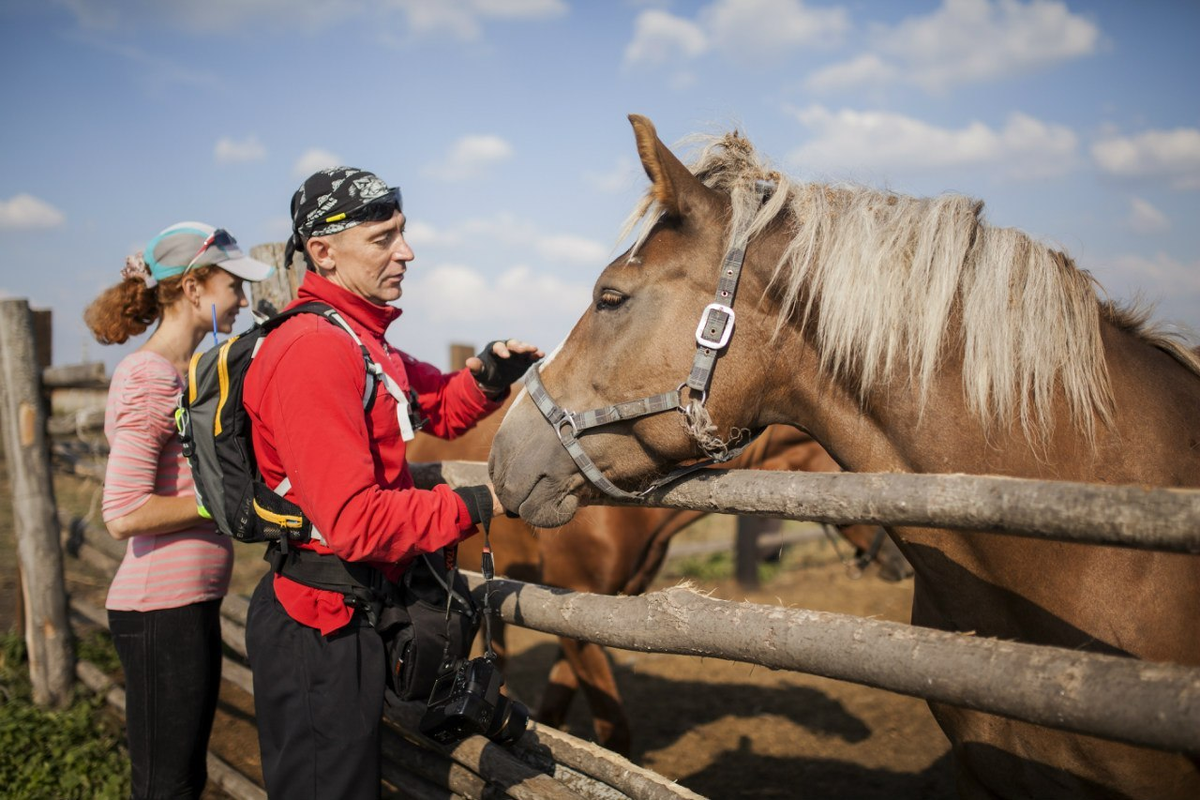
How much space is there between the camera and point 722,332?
215 cm

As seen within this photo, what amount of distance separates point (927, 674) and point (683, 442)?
0.87 meters

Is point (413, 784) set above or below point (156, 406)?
below

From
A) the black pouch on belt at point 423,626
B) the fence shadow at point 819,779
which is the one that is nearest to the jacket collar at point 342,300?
the black pouch on belt at point 423,626

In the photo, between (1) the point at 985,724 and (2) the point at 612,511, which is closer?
(1) the point at 985,724

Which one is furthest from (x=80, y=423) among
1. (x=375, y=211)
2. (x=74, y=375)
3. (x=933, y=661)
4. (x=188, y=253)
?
(x=933, y=661)

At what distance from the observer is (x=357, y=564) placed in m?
2.07

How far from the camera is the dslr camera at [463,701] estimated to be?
2104mm

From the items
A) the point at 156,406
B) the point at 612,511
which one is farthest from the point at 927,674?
the point at 612,511

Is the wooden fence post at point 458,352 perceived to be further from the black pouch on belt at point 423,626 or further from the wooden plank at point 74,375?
the black pouch on belt at point 423,626

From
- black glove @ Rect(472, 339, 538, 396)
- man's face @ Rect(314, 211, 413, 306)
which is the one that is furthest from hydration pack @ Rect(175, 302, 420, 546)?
black glove @ Rect(472, 339, 538, 396)

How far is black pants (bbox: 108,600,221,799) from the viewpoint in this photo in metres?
2.71

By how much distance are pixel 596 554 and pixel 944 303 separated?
10.1 feet

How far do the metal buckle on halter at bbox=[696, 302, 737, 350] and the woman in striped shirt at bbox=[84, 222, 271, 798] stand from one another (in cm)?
184

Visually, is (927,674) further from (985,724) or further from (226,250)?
(226,250)
